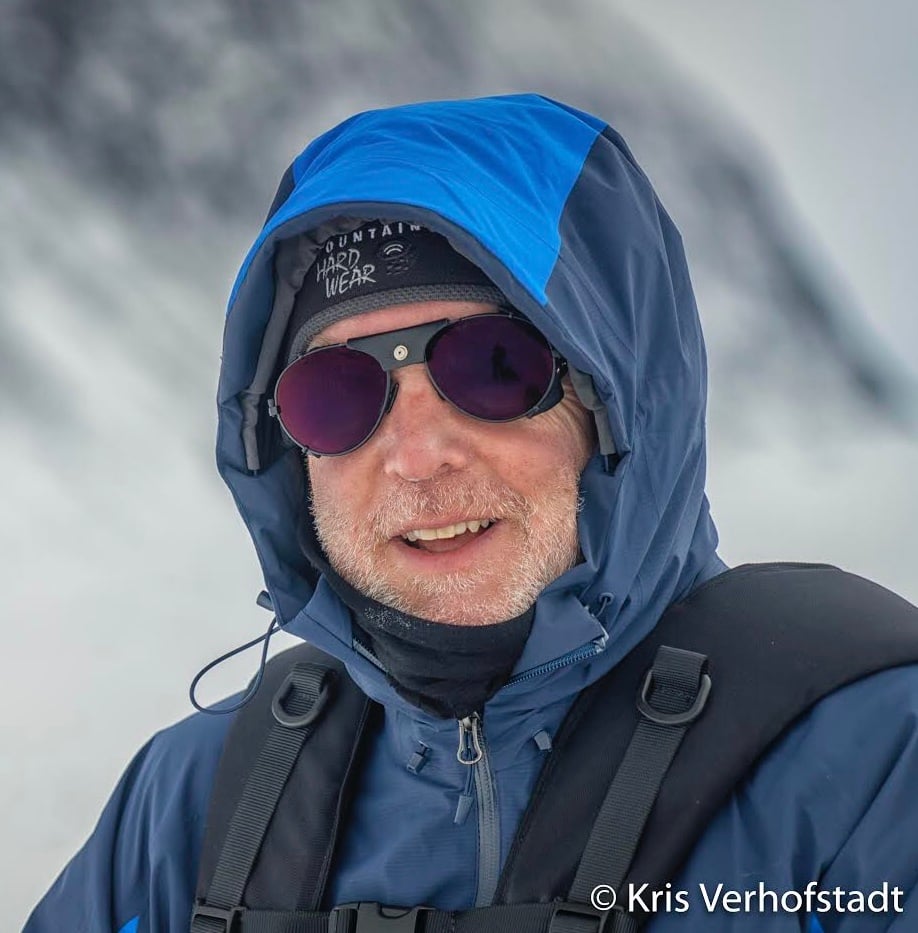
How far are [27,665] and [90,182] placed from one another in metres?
1.79

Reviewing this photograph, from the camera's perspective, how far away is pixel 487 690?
4.83 feet

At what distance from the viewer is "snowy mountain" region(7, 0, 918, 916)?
348 cm

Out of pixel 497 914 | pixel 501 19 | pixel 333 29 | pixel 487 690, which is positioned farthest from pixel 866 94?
pixel 497 914

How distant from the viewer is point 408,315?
5.17 feet

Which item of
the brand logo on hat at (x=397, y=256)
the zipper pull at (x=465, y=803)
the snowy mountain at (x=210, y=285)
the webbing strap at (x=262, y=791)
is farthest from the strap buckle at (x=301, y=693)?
the snowy mountain at (x=210, y=285)

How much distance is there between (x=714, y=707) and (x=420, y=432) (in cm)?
58

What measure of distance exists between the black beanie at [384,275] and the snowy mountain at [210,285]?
6.67 feet

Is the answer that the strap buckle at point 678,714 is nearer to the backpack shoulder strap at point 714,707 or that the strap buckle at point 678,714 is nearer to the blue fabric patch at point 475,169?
the backpack shoulder strap at point 714,707

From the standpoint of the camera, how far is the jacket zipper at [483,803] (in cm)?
139

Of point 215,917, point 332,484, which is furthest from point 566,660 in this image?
point 215,917

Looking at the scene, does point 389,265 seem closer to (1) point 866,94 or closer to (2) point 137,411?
(2) point 137,411

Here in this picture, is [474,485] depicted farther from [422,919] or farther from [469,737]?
[422,919]

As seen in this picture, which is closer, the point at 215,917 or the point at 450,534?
the point at 215,917

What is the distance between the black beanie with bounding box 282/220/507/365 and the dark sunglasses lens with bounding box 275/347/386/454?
3.0 inches
